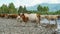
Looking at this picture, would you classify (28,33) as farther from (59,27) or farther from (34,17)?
(34,17)

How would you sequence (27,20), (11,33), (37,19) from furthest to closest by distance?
(27,20) < (37,19) < (11,33)

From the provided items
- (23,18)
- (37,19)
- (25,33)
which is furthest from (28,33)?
(23,18)

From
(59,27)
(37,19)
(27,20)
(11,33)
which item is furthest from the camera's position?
(27,20)

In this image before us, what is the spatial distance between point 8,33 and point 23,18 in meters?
5.82

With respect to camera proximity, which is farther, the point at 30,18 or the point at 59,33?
the point at 30,18

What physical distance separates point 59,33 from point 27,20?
6.60 metres

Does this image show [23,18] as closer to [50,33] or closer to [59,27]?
[50,33]

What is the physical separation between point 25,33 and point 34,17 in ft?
17.0

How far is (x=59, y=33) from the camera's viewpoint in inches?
213

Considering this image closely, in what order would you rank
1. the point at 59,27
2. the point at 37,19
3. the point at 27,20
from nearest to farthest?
the point at 59,27 < the point at 37,19 < the point at 27,20

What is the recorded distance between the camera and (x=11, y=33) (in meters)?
6.25

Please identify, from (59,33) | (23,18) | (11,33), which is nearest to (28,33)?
(11,33)

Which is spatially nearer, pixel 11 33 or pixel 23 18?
pixel 11 33

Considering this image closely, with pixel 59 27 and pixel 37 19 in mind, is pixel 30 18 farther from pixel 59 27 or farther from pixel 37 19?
pixel 59 27
